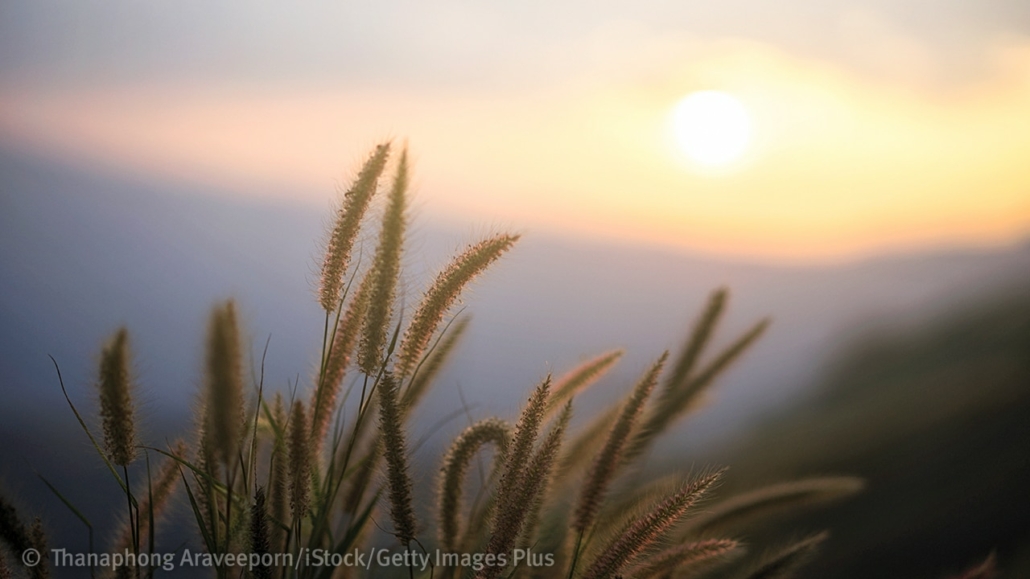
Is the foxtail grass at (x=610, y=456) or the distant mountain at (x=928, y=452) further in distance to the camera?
the distant mountain at (x=928, y=452)

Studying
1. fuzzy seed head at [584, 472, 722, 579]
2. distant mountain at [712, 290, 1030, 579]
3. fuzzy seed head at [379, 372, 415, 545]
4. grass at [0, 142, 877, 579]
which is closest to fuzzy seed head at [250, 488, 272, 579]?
grass at [0, 142, 877, 579]

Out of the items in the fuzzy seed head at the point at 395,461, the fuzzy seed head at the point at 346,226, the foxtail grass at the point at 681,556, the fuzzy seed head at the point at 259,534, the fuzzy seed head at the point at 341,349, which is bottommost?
A: the foxtail grass at the point at 681,556

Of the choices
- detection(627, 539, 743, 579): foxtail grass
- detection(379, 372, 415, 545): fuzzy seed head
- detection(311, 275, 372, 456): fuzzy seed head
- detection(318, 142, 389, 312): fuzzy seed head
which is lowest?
detection(627, 539, 743, 579): foxtail grass

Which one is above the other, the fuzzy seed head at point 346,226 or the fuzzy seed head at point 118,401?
the fuzzy seed head at point 346,226

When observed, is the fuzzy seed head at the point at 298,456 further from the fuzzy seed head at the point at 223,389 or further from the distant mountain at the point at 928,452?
the distant mountain at the point at 928,452

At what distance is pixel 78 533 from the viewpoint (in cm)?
106

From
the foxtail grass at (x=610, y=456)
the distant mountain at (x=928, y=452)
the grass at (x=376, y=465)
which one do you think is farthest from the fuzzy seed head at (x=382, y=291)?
the distant mountain at (x=928, y=452)

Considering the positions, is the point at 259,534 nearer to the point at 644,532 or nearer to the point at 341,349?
the point at 341,349

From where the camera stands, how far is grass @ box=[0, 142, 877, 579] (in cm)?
69

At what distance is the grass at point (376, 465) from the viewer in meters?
0.69

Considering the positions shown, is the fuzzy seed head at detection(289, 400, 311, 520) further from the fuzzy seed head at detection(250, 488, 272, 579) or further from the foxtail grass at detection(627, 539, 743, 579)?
the foxtail grass at detection(627, 539, 743, 579)

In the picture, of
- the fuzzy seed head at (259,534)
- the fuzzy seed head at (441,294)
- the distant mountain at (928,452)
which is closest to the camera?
the fuzzy seed head at (259,534)

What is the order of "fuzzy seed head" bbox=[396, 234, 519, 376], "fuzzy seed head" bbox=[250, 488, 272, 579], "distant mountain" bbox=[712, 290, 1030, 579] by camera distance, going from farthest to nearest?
"distant mountain" bbox=[712, 290, 1030, 579] → "fuzzy seed head" bbox=[396, 234, 519, 376] → "fuzzy seed head" bbox=[250, 488, 272, 579]

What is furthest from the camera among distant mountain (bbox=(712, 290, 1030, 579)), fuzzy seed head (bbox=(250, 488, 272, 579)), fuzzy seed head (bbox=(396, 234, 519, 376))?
distant mountain (bbox=(712, 290, 1030, 579))
